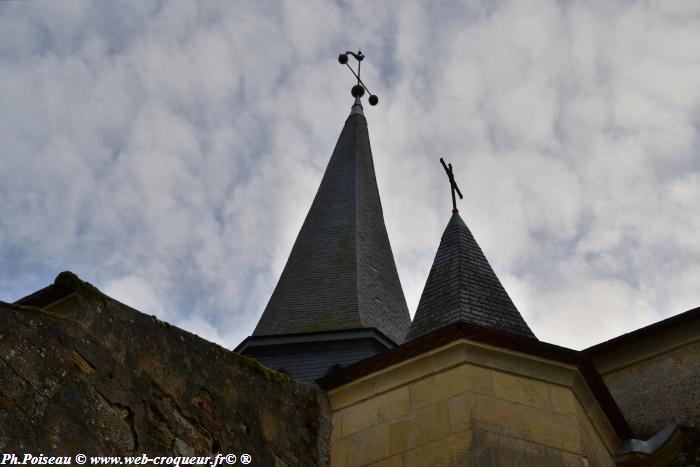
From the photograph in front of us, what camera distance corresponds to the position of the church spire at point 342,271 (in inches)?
406

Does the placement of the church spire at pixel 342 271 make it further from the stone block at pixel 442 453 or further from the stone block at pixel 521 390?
the stone block at pixel 442 453

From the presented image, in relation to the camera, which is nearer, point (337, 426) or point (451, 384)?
point (451, 384)

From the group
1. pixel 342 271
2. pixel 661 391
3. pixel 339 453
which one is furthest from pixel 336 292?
pixel 339 453

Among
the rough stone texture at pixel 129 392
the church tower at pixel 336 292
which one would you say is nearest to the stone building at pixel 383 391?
the rough stone texture at pixel 129 392

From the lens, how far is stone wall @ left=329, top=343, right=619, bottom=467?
434cm

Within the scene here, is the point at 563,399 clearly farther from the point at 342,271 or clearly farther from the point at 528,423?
the point at 342,271

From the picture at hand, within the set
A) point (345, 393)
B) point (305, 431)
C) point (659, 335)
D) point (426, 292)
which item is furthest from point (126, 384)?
point (659, 335)

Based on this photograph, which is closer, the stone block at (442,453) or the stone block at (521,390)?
the stone block at (442,453)

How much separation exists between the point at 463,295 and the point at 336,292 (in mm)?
4494

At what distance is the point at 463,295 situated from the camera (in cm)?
650

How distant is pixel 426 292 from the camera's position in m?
7.02

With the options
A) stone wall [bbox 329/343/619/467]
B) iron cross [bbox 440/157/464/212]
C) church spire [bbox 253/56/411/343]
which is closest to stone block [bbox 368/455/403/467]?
stone wall [bbox 329/343/619/467]

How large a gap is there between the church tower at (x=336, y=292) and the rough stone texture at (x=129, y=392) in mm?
4618

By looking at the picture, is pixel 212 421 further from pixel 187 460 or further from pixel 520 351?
pixel 520 351
